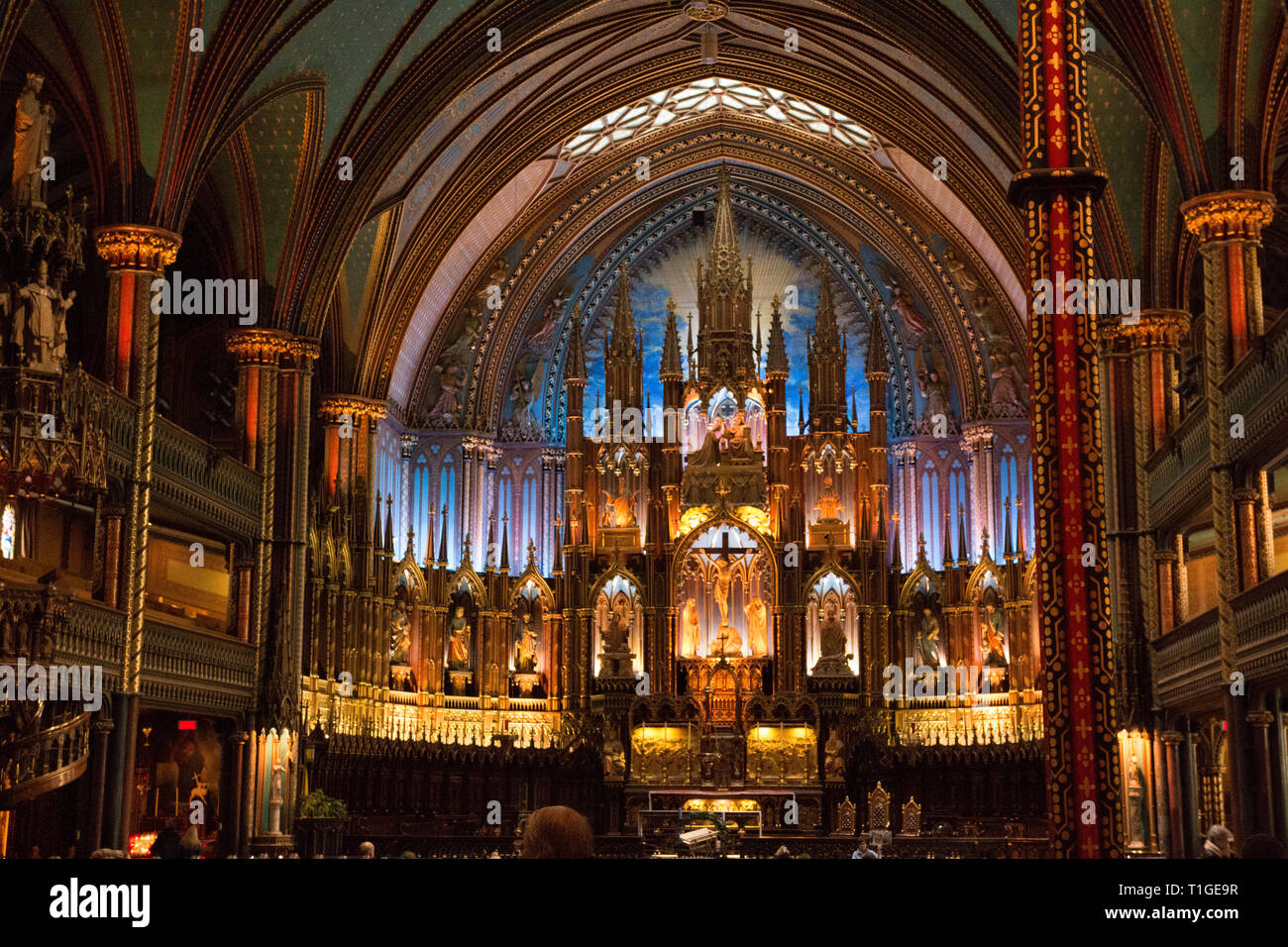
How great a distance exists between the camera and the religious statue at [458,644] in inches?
1226

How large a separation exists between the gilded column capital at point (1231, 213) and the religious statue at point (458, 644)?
672 inches

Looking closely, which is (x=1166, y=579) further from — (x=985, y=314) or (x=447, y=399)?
(x=447, y=399)

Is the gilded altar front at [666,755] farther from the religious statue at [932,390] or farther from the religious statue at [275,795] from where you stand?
the religious statue at [932,390]

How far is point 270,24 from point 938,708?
1814 cm

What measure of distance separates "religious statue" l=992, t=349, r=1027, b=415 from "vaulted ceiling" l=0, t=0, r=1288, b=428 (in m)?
0.29

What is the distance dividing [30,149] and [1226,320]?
14614mm

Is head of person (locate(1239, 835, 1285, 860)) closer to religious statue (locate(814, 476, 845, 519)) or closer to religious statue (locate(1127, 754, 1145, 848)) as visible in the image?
religious statue (locate(1127, 754, 1145, 848))

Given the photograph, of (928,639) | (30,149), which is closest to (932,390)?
(928,639)

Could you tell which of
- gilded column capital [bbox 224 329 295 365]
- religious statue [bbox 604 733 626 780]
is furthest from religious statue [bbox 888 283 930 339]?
gilded column capital [bbox 224 329 295 365]

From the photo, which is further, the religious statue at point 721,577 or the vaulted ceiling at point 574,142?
the religious statue at point 721,577

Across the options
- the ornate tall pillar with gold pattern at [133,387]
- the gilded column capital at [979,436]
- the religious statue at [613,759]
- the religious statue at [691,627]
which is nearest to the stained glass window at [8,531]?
the ornate tall pillar with gold pattern at [133,387]

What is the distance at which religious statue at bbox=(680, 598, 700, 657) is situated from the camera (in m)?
31.6

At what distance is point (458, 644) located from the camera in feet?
102
